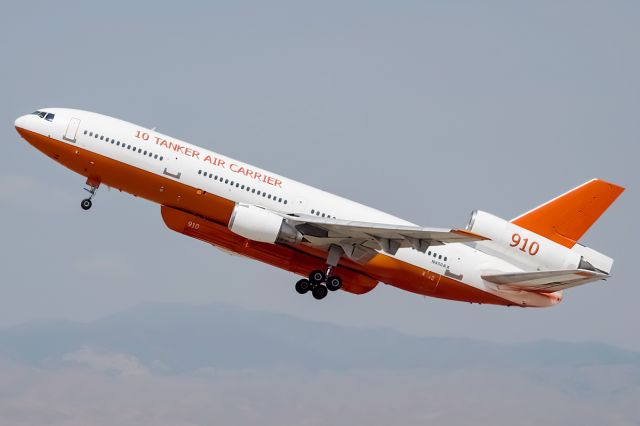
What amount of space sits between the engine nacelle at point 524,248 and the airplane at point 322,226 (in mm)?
44

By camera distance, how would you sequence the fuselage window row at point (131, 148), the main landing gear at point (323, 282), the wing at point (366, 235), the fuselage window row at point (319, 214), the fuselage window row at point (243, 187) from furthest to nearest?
the main landing gear at point (323, 282), the fuselage window row at point (319, 214), the fuselage window row at point (243, 187), the fuselage window row at point (131, 148), the wing at point (366, 235)

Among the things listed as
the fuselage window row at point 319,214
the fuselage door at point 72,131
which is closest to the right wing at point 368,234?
the fuselage window row at point 319,214

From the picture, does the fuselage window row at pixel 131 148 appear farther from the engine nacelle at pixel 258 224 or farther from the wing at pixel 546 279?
the wing at pixel 546 279

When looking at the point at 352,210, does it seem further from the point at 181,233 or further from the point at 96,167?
the point at 96,167

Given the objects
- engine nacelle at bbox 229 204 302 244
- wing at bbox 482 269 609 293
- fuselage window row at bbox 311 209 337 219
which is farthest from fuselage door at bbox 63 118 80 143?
wing at bbox 482 269 609 293

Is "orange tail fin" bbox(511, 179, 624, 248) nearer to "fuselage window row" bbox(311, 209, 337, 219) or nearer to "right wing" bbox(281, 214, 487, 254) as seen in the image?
"right wing" bbox(281, 214, 487, 254)

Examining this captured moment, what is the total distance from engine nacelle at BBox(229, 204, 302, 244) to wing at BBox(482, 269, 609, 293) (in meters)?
9.76

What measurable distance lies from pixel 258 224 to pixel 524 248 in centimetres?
1238

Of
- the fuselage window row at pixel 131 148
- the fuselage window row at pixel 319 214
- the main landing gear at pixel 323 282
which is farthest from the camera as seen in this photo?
the main landing gear at pixel 323 282

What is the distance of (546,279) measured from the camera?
47250 mm

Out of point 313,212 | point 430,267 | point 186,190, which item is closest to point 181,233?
point 186,190

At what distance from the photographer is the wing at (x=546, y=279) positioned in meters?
45.3

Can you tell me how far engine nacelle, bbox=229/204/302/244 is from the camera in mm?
44281

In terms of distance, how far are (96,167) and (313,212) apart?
902 cm
